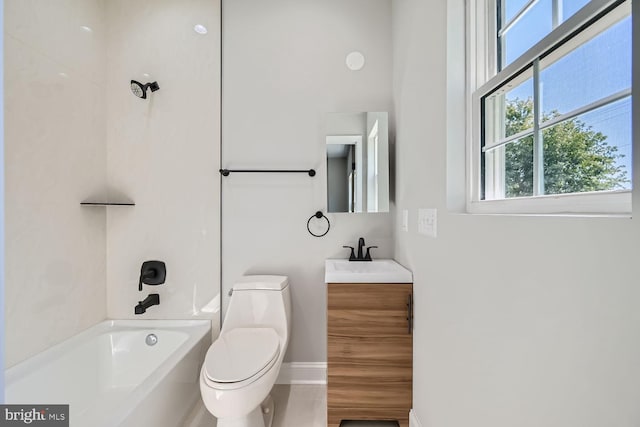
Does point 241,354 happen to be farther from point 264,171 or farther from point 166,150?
point 166,150

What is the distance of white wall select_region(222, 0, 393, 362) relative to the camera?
1988 mm

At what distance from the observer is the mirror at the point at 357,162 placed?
1.84 meters

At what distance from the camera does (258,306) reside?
180 centimetres

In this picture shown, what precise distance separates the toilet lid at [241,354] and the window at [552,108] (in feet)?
4.03

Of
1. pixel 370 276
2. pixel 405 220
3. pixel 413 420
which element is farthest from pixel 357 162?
pixel 413 420

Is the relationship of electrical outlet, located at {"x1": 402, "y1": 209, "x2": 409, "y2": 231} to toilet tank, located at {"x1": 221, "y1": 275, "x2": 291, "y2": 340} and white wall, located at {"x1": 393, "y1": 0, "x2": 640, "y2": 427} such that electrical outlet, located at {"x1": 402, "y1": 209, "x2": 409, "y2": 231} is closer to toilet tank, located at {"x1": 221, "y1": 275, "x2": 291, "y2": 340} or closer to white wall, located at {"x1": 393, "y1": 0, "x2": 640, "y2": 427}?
white wall, located at {"x1": 393, "y1": 0, "x2": 640, "y2": 427}

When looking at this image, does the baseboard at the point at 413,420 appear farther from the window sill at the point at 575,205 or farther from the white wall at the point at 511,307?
the window sill at the point at 575,205

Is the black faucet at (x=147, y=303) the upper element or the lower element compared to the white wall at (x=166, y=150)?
lower

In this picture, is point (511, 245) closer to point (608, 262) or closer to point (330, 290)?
point (608, 262)

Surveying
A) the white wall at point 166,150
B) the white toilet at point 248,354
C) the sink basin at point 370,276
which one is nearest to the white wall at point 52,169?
the white wall at point 166,150

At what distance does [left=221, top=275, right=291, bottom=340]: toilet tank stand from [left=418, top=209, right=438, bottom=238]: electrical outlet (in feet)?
3.21

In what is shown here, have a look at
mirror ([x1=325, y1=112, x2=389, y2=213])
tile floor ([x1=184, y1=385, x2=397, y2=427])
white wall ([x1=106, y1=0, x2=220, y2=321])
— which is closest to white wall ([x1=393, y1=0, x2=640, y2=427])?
mirror ([x1=325, y1=112, x2=389, y2=213])

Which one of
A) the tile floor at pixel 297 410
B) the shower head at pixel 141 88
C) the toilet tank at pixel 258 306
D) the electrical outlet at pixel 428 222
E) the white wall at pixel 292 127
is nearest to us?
the electrical outlet at pixel 428 222

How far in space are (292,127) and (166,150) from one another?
3.08 ft
